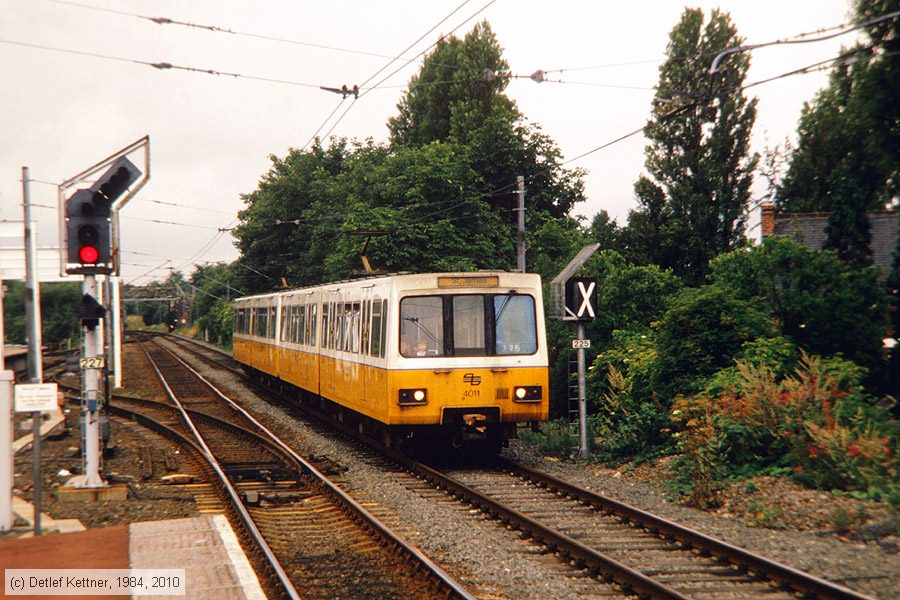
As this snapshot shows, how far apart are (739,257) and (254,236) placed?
4489 centimetres

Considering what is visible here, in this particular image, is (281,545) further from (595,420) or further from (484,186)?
(484,186)

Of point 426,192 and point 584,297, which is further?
point 426,192

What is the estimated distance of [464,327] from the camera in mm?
13805

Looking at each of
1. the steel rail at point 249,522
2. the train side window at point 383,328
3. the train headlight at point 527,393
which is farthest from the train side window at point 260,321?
the train headlight at point 527,393

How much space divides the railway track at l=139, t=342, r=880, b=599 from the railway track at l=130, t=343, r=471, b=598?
1320 mm

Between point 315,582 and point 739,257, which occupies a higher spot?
point 739,257

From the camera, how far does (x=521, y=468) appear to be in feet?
43.4

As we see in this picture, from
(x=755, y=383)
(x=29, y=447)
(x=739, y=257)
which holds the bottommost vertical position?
(x=29, y=447)

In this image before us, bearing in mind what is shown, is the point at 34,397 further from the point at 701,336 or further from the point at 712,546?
the point at 701,336

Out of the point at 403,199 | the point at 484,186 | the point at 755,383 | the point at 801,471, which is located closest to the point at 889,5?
the point at 755,383

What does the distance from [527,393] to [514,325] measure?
3.39 feet

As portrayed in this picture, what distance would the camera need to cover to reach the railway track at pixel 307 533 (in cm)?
773

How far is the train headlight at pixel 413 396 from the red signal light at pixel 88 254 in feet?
15.1

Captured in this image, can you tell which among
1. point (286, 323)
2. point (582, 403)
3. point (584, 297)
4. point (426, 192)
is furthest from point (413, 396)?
point (426, 192)
